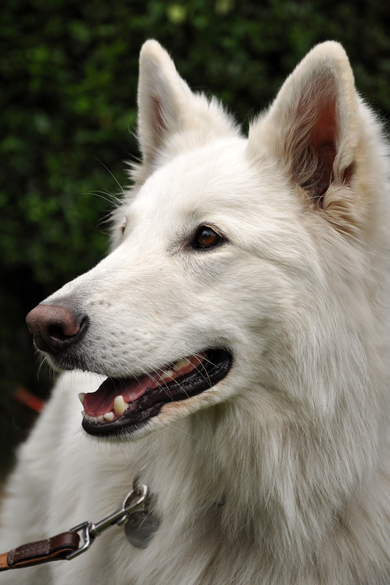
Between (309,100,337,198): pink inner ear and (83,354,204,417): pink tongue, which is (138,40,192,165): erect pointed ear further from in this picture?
(83,354,204,417): pink tongue

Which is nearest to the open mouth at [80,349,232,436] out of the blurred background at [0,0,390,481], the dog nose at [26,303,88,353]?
the dog nose at [26,303,88,353]

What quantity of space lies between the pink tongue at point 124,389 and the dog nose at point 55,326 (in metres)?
0.25

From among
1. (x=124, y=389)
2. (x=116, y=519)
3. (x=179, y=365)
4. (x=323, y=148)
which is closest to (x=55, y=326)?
(x=124, y=389)

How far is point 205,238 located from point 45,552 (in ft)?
4.42

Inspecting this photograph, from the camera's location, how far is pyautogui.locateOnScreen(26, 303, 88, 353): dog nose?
1840mm

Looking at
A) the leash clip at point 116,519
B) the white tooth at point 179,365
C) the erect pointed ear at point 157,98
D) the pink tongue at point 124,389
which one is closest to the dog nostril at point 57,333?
the pink tongue at point 124,389

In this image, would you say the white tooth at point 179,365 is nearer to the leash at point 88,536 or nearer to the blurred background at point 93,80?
the leash at point 88,536

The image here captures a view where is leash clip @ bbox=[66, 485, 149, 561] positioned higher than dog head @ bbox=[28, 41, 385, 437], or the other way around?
dog head @ bbox=[28, 41, 385, 437]

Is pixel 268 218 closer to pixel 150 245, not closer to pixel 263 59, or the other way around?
pixel 150 245

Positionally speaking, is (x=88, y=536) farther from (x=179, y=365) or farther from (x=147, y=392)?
→ (x=179, y=365)

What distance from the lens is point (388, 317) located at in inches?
83.5

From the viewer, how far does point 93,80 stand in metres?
5.02

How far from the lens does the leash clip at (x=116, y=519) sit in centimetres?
212

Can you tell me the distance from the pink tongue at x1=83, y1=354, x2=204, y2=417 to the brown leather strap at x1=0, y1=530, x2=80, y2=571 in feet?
1.77
